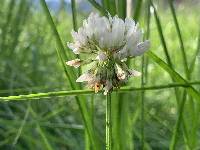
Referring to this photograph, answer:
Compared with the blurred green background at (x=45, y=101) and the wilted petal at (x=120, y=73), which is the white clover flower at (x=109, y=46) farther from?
the blurred green background at (x=45, y=101)

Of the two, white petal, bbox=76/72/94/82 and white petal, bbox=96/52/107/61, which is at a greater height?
white petal, bbox=96/52/107/61

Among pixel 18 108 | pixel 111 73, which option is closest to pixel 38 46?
pixel 18 108

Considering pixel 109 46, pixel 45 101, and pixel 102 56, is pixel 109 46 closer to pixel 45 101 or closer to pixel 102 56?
pixel 102 56

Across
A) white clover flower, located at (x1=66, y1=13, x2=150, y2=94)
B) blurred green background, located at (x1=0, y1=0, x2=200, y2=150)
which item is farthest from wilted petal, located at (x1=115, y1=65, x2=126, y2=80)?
blurred green background, located at (x1=0, y1=0, x2=200, y2=150)

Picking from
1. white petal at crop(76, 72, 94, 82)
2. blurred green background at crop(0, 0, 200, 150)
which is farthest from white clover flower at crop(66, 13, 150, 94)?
blurred green background at crop(0, 0, 200, 150)

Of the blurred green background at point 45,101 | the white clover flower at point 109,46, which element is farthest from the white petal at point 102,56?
the blurred green background at point 45,101

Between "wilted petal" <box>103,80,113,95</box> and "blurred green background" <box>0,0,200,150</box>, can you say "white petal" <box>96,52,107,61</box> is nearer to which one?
"wilted petal" <box>103,80,113,95</box>

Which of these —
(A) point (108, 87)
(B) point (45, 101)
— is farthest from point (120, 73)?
(B) point (45, 101)

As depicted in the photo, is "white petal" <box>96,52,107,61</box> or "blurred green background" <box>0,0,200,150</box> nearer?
"white petal" <box>96,52,107,61</box>
